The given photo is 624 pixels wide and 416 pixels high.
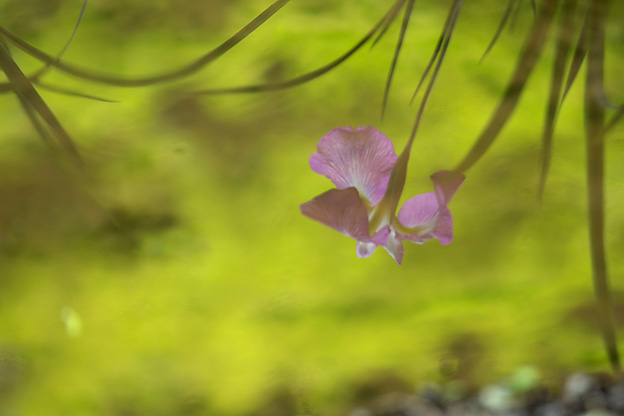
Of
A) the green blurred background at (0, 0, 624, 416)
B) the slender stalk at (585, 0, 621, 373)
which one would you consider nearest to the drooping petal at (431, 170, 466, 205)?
the slender stalk at (585, 0, 621, 373)

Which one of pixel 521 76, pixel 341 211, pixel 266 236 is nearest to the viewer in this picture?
pixel 341 211

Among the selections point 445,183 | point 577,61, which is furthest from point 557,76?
point 445,183

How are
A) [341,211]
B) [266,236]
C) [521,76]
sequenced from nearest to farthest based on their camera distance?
[341,211]
[521,76]
[266,236]

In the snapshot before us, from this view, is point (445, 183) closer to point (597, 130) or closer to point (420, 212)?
point (420, 212)

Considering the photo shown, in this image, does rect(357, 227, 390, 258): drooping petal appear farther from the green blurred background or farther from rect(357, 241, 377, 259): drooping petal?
the green blurred background

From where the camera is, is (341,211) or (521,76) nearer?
(341,211)

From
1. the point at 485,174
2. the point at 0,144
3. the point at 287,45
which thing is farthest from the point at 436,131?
the point at 0,144
